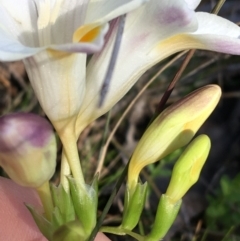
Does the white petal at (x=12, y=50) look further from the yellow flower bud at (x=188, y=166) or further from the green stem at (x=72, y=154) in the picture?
the yellow flower bud at (x=188, y=166)

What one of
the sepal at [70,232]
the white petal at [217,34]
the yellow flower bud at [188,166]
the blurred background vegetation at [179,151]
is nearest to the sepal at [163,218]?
the yellow flower bud at [188,166]

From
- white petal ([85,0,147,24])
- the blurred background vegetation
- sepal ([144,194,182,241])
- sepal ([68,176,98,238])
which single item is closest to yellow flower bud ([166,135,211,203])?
sepal ([144,194,182,241])

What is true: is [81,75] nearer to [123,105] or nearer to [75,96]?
[75,96]

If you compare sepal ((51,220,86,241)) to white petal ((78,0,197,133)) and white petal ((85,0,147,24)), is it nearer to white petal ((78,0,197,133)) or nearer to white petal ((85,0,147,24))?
white petal ((78,0,197,133))

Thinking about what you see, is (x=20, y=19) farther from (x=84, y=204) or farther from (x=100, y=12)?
(x=84, y=204)

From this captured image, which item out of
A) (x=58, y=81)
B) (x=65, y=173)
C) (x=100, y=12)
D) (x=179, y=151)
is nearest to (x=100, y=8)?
(x=100, y=12)

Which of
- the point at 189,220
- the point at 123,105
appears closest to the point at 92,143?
the point at 123,105
